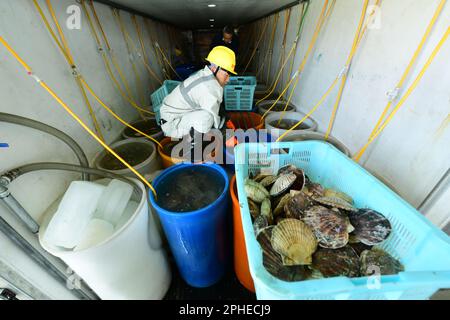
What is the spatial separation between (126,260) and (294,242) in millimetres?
694

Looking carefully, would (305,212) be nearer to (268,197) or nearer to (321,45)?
(268,197)

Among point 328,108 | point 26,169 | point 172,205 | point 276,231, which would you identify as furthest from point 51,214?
point 328,108

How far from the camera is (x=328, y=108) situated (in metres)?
1.33

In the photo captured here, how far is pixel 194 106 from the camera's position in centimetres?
129

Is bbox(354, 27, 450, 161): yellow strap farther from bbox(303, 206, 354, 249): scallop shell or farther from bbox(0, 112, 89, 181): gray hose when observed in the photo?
bbox(0, 112, 89, 181): gray hose

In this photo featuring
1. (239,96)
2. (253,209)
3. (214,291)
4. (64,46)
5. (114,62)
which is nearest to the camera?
(253,209)

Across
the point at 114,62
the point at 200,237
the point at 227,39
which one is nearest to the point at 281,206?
the point at 200,237

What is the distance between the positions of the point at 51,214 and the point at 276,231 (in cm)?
95

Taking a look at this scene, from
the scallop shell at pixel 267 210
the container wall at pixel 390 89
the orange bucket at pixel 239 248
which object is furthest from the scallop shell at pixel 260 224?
the container wall at pixel 390 89

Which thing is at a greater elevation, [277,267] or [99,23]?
[99,23]

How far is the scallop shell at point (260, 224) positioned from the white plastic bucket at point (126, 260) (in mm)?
493

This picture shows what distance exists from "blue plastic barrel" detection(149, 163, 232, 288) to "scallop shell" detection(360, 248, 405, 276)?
55 cm

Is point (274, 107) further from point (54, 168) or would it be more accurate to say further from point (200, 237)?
point (54, 168)

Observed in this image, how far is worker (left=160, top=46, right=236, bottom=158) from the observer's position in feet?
3.85
